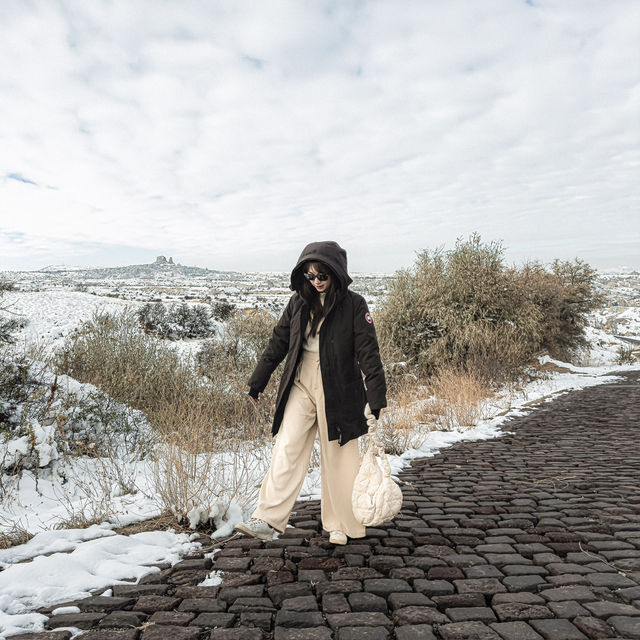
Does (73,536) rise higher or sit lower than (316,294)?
lower

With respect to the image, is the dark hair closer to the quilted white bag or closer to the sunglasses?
the sunglasses

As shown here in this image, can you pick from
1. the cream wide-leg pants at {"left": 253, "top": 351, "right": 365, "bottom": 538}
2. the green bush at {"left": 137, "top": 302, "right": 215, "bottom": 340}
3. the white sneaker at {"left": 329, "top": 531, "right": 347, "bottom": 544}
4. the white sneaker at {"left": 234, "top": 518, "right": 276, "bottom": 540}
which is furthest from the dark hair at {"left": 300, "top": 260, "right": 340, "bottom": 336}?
the green bush at {"left": 137, "top": 302, "right": 215, "bottom": 340}

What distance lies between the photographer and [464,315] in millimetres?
17578

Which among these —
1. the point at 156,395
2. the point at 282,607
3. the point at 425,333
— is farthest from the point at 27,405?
the point at 425,333

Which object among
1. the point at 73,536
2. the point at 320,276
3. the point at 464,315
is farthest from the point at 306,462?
the point at 464,315

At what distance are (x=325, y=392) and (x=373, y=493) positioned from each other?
782mm

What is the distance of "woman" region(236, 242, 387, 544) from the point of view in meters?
3.50

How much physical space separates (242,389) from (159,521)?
17.1ft

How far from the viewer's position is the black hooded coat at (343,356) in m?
3.46

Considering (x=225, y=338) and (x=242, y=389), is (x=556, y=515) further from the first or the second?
(x=225, y=338)

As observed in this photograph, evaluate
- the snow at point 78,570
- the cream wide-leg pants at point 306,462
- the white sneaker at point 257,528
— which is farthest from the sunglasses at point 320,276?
the snow at point 78,570

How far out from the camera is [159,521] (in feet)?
13.5

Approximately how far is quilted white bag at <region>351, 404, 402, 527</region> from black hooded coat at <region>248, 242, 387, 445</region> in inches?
5.3

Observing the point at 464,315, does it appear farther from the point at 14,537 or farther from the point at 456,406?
the point at 14,537
